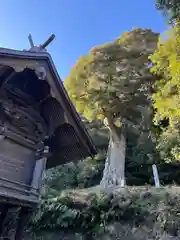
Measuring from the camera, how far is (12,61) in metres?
3.92

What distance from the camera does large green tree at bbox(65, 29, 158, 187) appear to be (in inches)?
583

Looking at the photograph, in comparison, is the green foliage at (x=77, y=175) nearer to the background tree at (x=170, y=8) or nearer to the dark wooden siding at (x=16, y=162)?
the background tree at (x=170, y=8)

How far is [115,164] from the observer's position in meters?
14.9

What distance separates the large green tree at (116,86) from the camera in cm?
1482

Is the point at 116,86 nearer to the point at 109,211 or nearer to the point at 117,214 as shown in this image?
the point at 109,211

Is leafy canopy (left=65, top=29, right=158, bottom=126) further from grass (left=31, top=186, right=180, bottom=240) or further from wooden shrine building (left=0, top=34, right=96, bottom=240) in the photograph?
wooden shrine building (left=0, top=34, right=96, bottom=240)

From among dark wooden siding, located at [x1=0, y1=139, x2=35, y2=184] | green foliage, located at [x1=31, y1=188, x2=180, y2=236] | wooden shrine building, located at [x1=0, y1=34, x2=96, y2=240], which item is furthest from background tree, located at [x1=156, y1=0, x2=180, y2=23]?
green foliage, located at [x1=31, y1=188, x2=180, y2=236]

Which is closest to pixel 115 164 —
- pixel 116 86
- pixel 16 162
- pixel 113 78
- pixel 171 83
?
pixel 116 86

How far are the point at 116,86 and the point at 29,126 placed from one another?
1051 centimetres

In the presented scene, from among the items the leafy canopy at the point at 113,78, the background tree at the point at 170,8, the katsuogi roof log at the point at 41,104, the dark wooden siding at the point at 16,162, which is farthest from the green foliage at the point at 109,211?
the background tree at the point at 170,8

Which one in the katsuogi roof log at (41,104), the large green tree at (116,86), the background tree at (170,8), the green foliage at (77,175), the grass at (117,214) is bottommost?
the grass at (117,214)

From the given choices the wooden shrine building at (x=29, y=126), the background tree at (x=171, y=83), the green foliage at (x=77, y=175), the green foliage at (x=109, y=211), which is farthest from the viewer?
the green foliage at (x=77, y=175)

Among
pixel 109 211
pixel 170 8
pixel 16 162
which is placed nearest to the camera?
pixel 16 162

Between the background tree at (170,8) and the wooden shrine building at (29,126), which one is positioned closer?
the wooden shrine building at (29,126)
